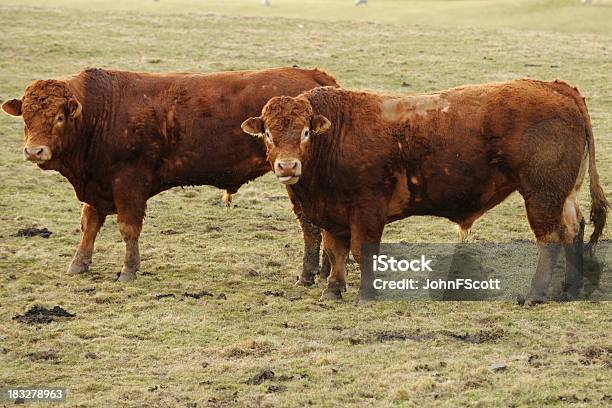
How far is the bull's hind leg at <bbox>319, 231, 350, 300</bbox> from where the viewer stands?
11352mm

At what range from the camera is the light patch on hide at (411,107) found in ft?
36.8

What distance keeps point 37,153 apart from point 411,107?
3.90 m

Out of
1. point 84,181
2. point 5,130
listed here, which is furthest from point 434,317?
point 5,130

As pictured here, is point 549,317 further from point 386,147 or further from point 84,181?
point 84,181

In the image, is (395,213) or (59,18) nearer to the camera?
(395,213)

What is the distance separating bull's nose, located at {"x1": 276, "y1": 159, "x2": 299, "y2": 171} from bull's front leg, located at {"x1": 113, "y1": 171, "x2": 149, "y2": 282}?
2365 millimetres

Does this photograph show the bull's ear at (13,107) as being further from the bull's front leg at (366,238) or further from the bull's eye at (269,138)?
the bull's front leg at (366,238)

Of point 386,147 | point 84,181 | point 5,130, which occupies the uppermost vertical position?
point 386,147

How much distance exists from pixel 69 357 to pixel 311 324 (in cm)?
225

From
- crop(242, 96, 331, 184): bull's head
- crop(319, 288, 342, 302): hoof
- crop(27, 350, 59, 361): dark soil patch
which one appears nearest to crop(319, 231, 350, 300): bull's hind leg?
crop(319, 288, 342, 302): hoof

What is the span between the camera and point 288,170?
416 inches

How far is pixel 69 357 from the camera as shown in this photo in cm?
945

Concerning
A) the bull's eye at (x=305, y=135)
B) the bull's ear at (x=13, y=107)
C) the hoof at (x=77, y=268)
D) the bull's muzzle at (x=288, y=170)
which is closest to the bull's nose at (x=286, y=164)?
the bull's muzzle at (x=288, y=170)

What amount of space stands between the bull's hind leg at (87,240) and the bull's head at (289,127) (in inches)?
108
